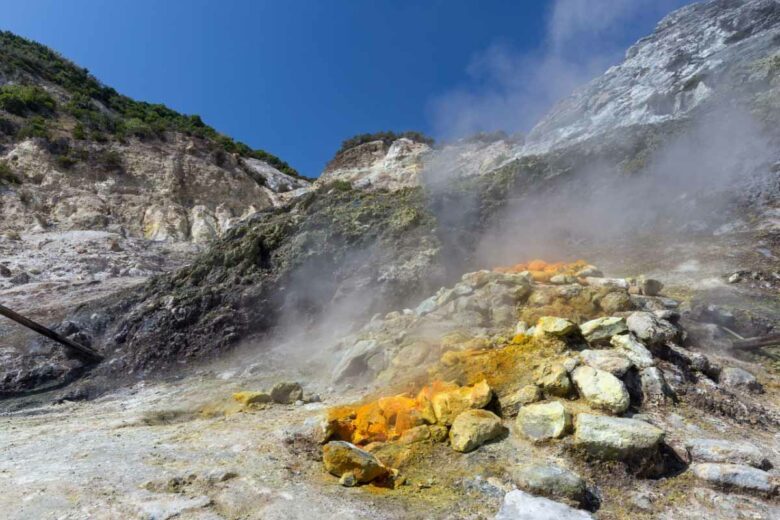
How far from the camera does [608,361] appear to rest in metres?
4.78

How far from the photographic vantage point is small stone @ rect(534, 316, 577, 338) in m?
5.29

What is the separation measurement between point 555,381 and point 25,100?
30.9m

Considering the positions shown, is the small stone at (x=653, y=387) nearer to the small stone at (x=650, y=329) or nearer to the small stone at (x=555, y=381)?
the small stone at (x=650, y=329)

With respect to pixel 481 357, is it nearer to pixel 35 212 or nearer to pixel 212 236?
pixel 212 236

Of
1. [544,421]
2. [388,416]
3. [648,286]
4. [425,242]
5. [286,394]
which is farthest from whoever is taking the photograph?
[425,242]

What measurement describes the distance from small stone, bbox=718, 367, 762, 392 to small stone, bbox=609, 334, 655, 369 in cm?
88

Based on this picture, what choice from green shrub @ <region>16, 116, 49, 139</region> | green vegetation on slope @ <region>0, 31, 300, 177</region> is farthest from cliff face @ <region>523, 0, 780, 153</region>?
green shrub @ <region>16, 116, 49, 139</region>

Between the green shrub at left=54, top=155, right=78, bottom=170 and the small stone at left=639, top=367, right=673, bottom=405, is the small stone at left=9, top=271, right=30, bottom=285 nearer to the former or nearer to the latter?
the green shrub at left=54, top=155, right=78, bottom=170

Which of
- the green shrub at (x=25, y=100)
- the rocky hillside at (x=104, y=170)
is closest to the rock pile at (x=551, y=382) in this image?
the rocky hillside at (x=104, y=170)

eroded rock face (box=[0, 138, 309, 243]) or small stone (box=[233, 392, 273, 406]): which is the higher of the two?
eroded rock face (box=[0, 138, 309, 243])

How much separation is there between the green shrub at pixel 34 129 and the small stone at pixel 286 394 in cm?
2382

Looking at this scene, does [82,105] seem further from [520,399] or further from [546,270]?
[520,399]

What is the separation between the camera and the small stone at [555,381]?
4.56m

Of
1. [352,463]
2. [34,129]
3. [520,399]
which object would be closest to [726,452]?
[520,399]
